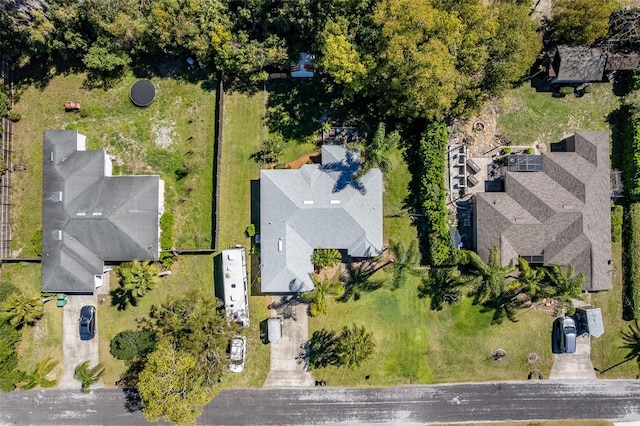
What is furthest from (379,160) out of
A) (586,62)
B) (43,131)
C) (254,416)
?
(43,131)

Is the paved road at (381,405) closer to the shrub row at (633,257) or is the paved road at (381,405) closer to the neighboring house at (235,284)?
the shrub row at (633,257)

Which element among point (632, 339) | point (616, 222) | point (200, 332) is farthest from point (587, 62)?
point (200, 332)

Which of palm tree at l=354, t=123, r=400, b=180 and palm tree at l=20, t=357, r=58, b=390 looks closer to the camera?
palm tree at l=354, t=123, r=400, b=180

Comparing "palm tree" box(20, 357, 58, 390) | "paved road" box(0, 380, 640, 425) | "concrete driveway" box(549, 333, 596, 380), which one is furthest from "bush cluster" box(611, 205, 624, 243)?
"palm tree" box(20, 357, 58, 390)

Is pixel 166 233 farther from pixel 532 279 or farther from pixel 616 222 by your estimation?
pixel 616 222

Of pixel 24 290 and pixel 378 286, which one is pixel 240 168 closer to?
pixel 378 286

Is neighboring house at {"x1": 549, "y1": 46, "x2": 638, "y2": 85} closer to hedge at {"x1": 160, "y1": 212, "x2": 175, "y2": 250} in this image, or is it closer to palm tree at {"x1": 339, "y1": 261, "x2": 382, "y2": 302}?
palm tree at {"x1": 339, "y1": 261, "x2": 382, "y2": 302}

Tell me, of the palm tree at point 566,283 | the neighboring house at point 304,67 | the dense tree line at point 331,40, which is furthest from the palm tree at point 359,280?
the neighboring house at point 304,67
